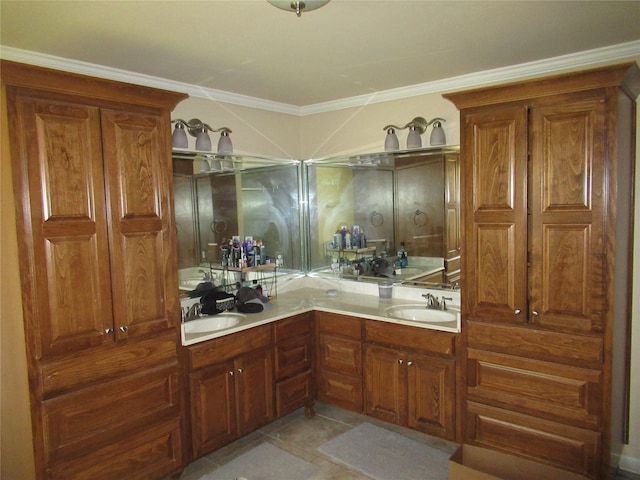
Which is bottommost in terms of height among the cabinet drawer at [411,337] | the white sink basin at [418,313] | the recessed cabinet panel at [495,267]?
the cabinet drawer at [411,337]

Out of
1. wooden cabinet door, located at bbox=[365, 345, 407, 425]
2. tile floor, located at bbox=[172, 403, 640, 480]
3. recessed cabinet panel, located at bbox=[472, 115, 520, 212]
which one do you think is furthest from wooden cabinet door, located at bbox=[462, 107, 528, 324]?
tile floor, located at bbox=[172, 403, 640, 480]

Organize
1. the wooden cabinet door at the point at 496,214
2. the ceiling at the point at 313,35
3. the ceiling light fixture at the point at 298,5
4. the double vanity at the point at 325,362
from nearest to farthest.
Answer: the ceiling light fixture at the point at 298,5 < the ceiling at the point at 313,35 < the wooden cabinet door at the point at 496,214 < the double vanity at the point at 325,362

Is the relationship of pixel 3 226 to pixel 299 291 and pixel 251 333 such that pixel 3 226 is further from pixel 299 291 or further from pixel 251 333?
pixel 299 291

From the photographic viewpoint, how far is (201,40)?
2.33 m

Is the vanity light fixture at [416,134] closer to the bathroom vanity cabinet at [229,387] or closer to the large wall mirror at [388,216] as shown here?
the large wall mirror at [388,216]

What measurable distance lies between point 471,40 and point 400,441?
97.8 inches

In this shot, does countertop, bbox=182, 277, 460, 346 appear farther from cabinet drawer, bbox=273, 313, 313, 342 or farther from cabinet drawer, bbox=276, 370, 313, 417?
cabinet drawer, bbox=276, 370, 313, 417

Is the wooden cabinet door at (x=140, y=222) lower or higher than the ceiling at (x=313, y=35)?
lower

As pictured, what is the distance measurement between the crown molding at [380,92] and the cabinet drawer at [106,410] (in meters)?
1.77

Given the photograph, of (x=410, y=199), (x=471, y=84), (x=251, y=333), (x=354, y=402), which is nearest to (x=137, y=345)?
(x=251, y=333)

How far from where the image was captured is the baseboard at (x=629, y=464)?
2658 mm

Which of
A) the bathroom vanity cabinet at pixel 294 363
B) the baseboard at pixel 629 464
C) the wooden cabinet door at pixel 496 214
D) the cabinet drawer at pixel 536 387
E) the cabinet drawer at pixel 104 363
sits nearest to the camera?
the cabinet drawer at pixel 104 363

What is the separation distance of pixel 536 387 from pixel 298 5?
7.39 ft

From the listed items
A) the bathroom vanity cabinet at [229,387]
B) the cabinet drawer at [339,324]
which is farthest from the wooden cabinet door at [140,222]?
the cabinet drawer at [339,324]
